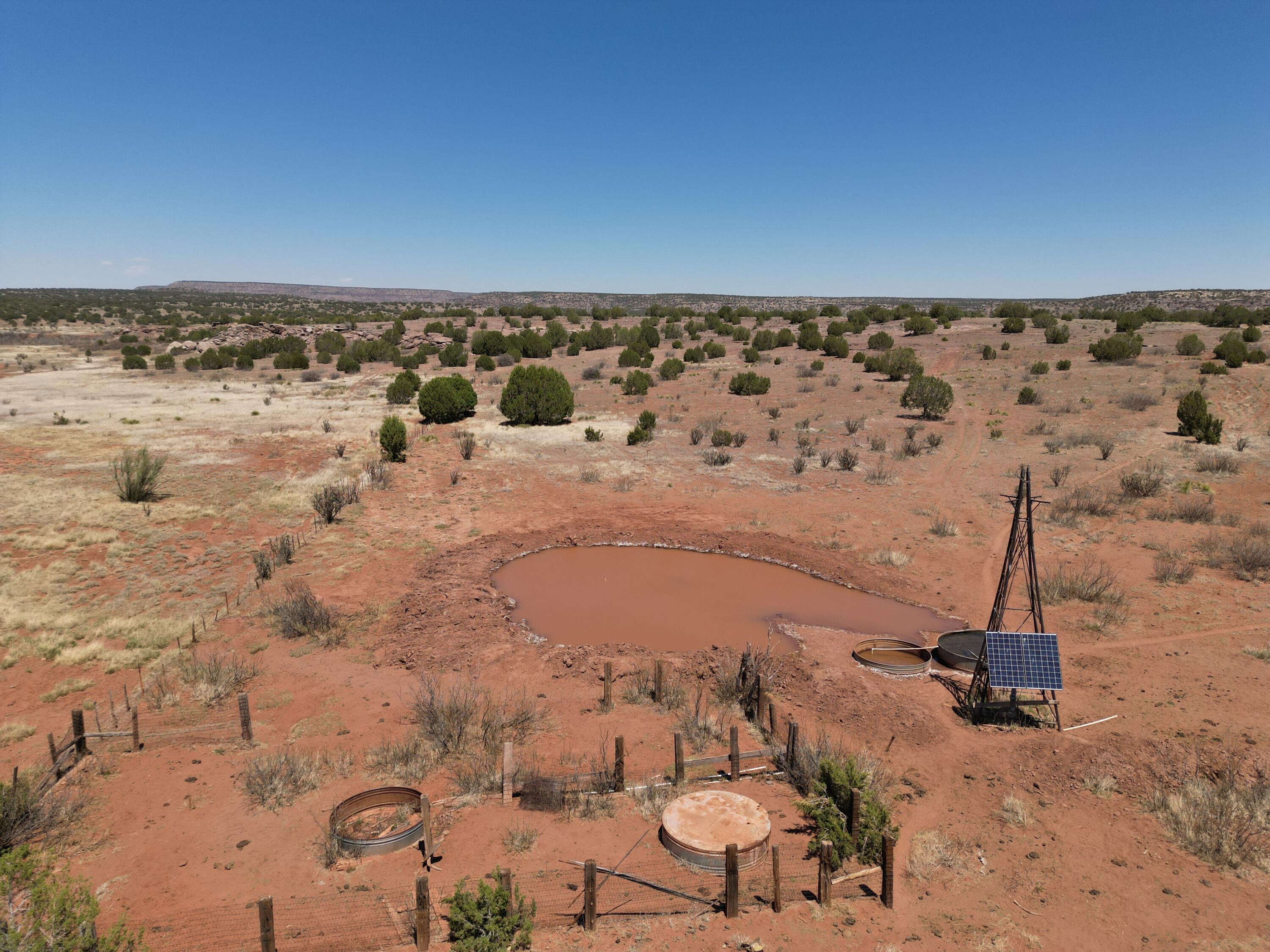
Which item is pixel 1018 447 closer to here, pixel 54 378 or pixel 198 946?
pixel 198 946

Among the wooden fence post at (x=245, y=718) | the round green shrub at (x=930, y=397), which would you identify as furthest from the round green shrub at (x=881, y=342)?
the wooden fence post at (x=245, y=718)

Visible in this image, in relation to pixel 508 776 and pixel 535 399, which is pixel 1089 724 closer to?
pixel 508 776

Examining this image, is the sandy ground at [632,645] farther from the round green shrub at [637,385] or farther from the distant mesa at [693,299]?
the distant mesa at [693,299]

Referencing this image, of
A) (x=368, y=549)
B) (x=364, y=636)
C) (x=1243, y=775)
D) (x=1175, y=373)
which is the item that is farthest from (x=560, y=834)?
(x=1175, y=373)

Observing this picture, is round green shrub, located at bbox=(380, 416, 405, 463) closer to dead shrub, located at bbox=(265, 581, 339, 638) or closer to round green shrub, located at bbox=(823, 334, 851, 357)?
dead shrub, located at bbox=(265, 581, 339, 638)

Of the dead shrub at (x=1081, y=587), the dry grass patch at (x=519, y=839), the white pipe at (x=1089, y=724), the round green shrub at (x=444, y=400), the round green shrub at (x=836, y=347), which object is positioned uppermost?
the round green shrub at (x=836, y=347)

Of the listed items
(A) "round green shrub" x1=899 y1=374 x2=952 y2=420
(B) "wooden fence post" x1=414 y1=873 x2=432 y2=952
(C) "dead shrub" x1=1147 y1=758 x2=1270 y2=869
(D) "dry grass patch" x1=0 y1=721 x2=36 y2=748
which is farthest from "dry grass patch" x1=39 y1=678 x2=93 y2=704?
(A) "round green shrub" x1=899 y1=374 x2=952 y2=420
